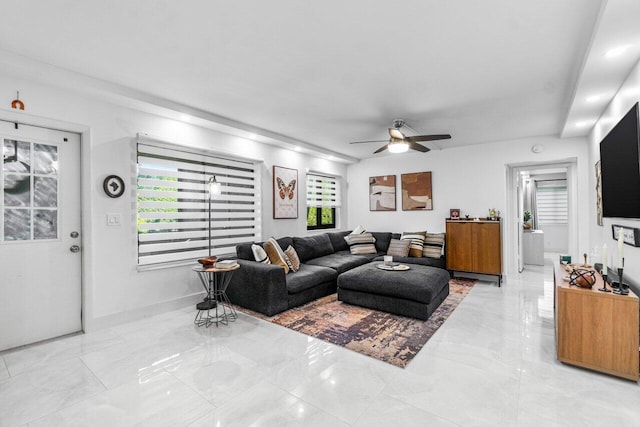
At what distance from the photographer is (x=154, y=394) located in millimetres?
2016

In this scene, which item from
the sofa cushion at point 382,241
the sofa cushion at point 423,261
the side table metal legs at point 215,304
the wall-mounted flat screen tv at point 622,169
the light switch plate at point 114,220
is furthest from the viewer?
the sofa cushion at point 382,241

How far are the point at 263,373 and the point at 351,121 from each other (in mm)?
3400

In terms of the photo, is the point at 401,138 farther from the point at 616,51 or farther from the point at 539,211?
the point at 539,211

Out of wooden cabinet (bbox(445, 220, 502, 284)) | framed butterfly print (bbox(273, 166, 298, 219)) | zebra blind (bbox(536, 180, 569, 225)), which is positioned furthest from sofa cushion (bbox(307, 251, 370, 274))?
zebra blind (bbox(536, 180, 569, 225))

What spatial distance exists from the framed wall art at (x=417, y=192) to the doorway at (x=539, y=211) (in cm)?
144

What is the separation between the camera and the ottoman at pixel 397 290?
3324mm

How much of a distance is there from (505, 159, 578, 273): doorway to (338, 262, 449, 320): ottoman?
273 centimetres

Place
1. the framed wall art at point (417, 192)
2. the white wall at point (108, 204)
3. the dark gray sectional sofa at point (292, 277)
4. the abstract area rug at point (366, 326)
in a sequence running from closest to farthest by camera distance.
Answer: the abstract area rug at point (366, 326) → the white wall at point (108, 204) → the dark gray sectional sofa at point (292, 277) → the framed wall art at point (417, 192)

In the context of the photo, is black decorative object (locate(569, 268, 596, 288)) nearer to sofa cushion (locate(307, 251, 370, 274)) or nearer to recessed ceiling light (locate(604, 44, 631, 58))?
recessed ceiling light (locate(604, 44, 631, 58))

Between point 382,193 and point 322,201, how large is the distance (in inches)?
55.4

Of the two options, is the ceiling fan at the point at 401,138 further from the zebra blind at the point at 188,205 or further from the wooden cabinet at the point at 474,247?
the zebra blind at the point at 188,205

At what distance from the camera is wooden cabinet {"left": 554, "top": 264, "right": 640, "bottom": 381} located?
2.12 m

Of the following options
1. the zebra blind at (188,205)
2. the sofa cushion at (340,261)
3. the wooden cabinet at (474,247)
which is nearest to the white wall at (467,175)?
the wooden cabinet at (474,247)

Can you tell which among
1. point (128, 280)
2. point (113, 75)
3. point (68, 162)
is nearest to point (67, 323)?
point (128, 280)
